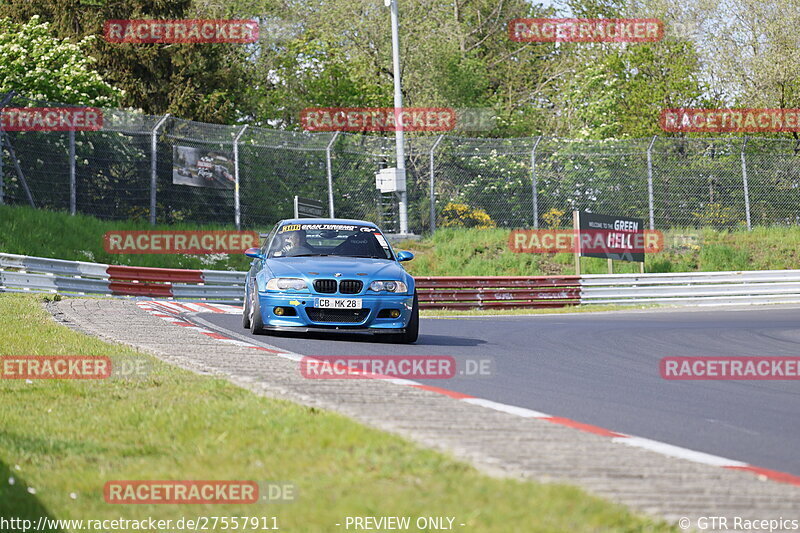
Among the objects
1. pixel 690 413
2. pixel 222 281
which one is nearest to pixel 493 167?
pixel 222 281

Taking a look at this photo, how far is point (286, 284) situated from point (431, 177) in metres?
16.3

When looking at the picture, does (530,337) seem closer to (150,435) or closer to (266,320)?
(266,320)

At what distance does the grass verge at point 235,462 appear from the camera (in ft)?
14.6

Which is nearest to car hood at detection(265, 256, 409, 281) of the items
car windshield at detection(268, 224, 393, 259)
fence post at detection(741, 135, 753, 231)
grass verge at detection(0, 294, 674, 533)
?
car windshield at detection(268, 224, 393, 259)

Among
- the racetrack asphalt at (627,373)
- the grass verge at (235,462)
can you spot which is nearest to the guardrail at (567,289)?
the racetrack asphalt at (627,373)

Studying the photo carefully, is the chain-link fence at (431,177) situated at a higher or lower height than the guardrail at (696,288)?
higher

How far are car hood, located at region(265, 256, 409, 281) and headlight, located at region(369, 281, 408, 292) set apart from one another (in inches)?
2.3

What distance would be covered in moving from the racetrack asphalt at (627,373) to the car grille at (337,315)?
278 millimetres

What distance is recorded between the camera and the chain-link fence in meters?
25.8

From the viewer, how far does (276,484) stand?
5.09 metres

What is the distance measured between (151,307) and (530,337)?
19.0 ft

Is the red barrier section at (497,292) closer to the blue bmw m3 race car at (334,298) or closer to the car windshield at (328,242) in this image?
the car windshield at (328,242)

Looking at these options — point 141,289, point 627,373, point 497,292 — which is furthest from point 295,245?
point 497,292

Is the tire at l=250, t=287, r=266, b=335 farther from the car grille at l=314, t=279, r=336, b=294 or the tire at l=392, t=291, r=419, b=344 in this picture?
the tire at l=392, t=291, r=419, b=344
